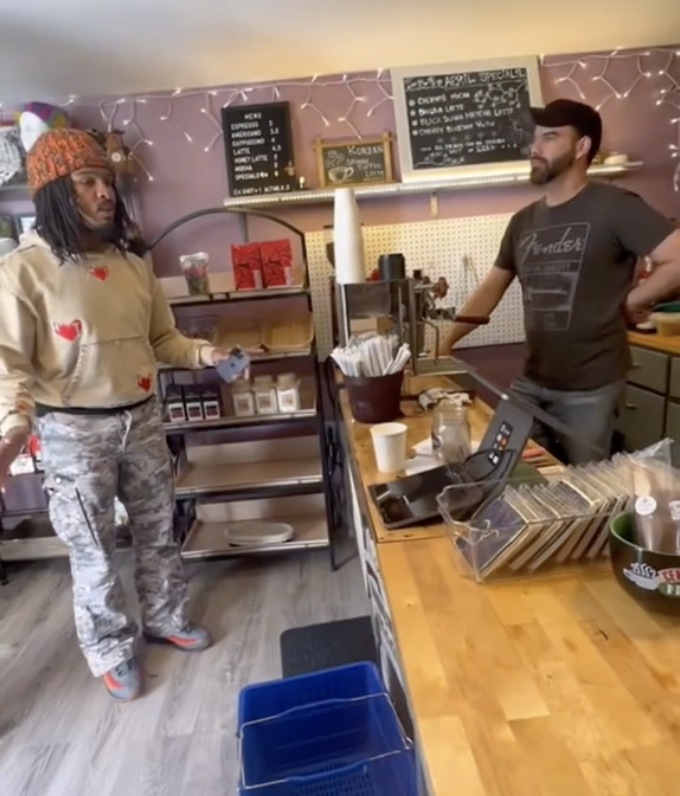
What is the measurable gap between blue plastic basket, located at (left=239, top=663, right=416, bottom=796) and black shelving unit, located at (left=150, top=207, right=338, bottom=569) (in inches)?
49.5

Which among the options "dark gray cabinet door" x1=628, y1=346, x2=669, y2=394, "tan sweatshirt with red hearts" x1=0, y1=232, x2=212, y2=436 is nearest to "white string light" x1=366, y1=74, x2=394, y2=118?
"tan sweatshirt with red hearts" x1=0, y1=232, x2=212, y2=436

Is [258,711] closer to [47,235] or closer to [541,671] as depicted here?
[541,671]

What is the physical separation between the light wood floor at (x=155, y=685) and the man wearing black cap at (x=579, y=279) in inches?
44.6

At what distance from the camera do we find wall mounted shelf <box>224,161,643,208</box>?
2854 millimetres

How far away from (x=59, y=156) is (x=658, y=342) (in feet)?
8.00

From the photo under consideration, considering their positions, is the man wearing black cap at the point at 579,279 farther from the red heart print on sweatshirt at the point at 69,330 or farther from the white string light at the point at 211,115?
the white string light at the point at 211,115

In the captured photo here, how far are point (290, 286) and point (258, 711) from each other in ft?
5.42

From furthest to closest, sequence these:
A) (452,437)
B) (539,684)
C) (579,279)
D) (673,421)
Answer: (673,421)
(579,279)
(452,437)
(539,684)

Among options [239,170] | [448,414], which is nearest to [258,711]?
[448,414]

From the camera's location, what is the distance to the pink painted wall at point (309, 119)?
9.46ft

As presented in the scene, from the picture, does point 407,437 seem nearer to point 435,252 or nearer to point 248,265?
point 248,265

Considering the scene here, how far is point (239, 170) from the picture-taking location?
9.53 ft

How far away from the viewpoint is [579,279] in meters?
1.95

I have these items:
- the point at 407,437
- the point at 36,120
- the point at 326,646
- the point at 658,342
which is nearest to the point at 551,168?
the point at 407,437
